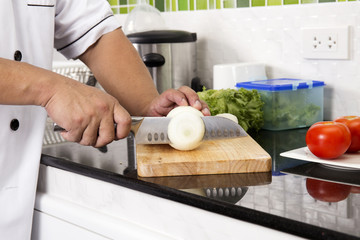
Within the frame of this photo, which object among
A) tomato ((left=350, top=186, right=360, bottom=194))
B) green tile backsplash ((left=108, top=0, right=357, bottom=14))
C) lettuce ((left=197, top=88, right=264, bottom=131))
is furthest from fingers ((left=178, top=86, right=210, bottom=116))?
green tile backsplash ((left=108, top=0, right=357, bottom=14))

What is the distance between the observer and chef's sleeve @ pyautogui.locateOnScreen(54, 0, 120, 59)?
1159 mm

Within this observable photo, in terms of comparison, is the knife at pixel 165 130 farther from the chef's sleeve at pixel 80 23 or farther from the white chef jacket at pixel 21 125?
the chef's sleeve at pixel 80 23

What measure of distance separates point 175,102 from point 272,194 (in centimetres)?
40

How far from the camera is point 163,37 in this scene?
1.60m

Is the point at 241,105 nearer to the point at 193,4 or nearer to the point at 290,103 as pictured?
the point at 290,103

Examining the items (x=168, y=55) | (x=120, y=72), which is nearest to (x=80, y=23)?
(x=120, y=72)

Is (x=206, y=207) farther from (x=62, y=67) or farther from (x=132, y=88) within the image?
(x=62, y=67)

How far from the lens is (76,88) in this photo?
2.72 ft

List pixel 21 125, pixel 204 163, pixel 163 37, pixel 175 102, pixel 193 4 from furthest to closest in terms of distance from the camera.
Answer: pixel 193 4, pixel 163 37, pixel 175 102, pixel 21 125, pixel 204 163

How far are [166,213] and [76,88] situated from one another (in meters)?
0.25

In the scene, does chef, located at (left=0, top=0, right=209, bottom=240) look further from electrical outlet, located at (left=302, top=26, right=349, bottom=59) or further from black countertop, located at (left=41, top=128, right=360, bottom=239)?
electrical outlet, located at (left=302, top=26, right=349, bottom=59)

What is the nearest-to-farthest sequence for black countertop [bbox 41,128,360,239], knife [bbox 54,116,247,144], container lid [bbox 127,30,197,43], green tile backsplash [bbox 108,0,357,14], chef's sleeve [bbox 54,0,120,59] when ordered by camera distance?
black countertop [bbox 41,128,360,239] → knife [bbox 54,116,247,144] → chef's sleeve [bbox 54,0,120,59] → green tile backsplash [bbox 108,0,357,14] → container lid [bbox 127,30,197,43]

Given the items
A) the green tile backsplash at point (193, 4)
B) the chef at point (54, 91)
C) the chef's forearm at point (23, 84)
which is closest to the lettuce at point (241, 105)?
the chef at point (54, 91)

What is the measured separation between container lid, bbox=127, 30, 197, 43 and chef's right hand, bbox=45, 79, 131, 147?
2.62ft
